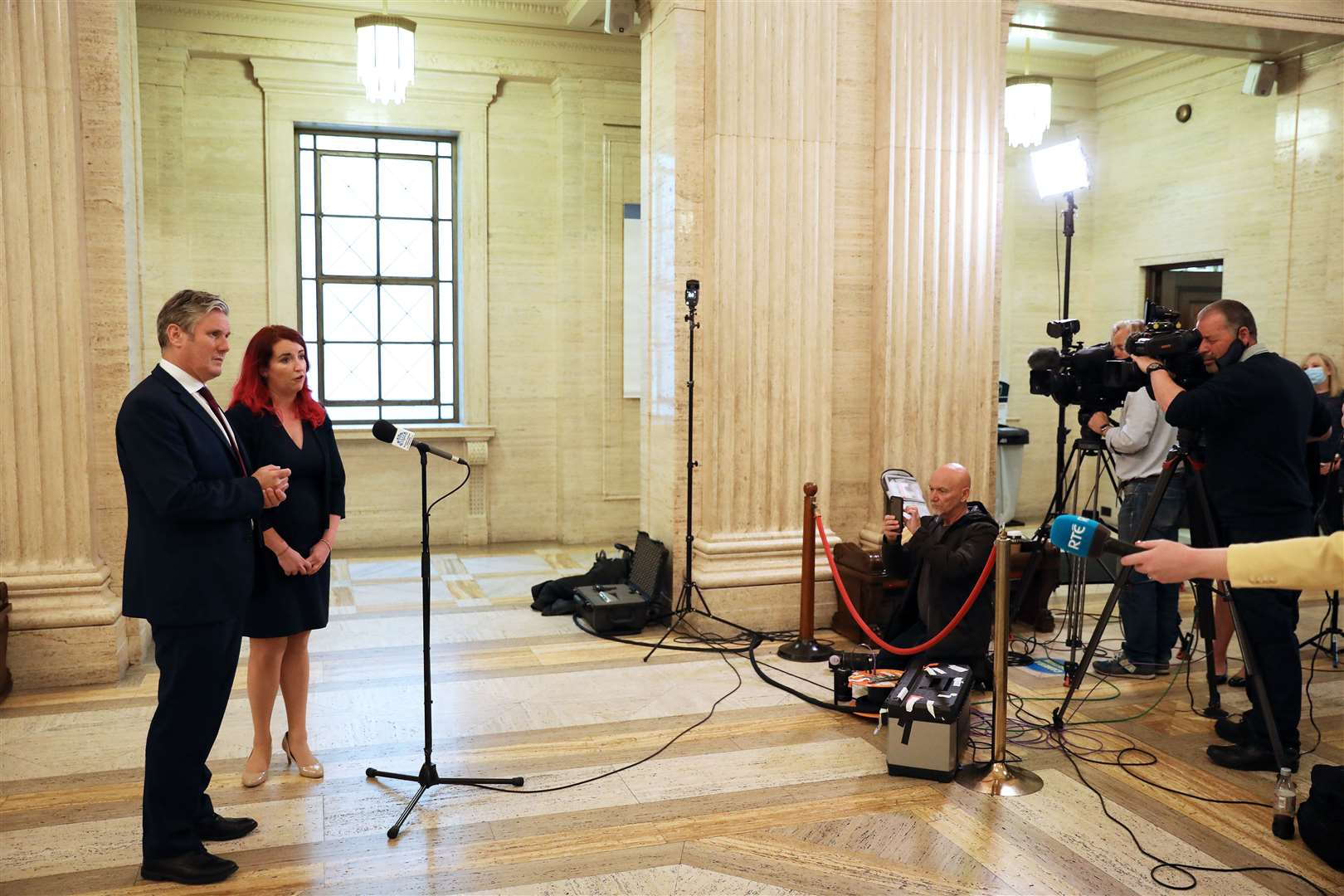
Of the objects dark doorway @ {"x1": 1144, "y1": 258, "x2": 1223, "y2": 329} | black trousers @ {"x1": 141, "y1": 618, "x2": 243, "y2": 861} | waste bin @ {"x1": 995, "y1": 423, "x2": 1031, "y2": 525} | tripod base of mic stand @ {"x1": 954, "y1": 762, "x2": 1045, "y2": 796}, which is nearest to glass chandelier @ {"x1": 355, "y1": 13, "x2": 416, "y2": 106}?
black trousers @ {"x1": 141, "y1": 618, "x2": 243, "y2": 861}

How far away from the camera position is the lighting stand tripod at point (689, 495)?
20.4ft

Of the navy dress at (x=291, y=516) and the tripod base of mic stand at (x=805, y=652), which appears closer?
the navy dress at (x=291, y=516)

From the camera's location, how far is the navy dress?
389 cm

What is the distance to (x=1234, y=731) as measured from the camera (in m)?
4.63

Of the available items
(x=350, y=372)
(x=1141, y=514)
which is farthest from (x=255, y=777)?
(x=350, y=372)

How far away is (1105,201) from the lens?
10953 mm

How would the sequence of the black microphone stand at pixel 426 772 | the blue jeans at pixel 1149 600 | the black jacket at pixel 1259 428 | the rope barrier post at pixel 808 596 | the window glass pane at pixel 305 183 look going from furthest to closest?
the window glass pane at pixel 305 183 < the rope barrier post at pixel 808 596 < the blue jeans at pixel 1149 600 < the black jacket at pixel 1259 428 < the black microphone stand at pixel 426 772

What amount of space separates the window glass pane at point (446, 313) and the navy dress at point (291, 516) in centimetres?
568

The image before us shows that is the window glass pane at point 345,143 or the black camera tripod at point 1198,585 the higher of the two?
the window glass pane at point 345,143

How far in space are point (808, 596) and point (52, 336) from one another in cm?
404

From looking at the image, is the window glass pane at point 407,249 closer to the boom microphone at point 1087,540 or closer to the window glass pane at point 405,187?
the window glass pane at point 405,187

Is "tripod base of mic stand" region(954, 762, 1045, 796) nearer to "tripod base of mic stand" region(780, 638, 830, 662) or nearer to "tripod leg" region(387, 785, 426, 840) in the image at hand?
"tripod base of mic stand" region(780, 638, 830, 662)

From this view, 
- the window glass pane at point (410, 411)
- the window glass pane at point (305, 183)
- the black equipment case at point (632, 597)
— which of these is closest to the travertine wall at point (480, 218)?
the window glass pane at point (305, 183)

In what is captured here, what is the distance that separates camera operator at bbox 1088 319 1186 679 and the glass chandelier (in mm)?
5130
